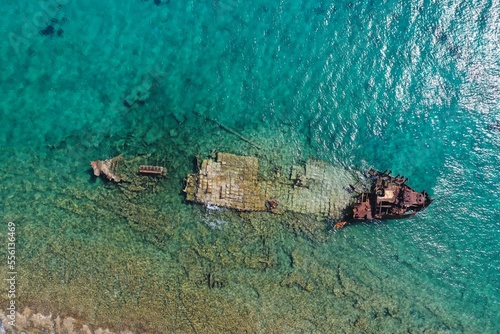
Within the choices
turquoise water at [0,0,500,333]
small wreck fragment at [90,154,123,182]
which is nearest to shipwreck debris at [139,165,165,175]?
turquoise water at [0,0,500,333]

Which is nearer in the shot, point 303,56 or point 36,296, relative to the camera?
point 36,296

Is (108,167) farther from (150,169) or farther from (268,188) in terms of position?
(268,188)

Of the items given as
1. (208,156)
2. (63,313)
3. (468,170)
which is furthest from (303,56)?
(63,313)

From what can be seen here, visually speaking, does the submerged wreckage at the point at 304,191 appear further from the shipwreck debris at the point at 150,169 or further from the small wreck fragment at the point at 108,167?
the small wreck fragment at the point at 108,167

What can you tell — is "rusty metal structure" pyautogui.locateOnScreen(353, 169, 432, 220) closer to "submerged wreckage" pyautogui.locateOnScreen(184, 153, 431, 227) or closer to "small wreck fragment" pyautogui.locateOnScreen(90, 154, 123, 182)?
"submerged wreckage" pyautogui.locateOnScreen(184, 153, 431, 227)

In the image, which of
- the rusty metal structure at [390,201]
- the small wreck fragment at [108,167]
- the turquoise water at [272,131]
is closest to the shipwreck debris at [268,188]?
the turquoise water at [272,131]

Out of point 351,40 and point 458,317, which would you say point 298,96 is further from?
point 458,317

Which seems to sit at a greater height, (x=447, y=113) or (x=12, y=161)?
(x=447, y=113)
